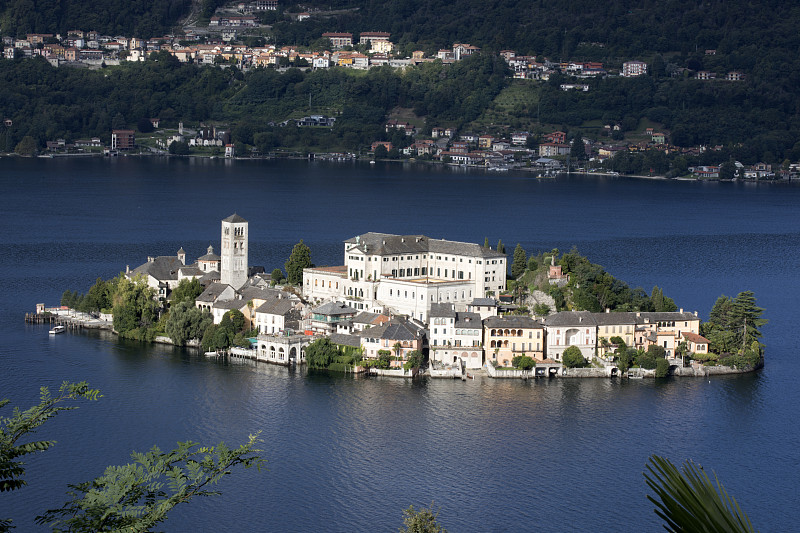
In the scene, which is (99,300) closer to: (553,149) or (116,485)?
(116,485)

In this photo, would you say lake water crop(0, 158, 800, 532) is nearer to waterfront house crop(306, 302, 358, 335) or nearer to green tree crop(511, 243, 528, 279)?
waterfront house crop(306, 302, 358, 335)

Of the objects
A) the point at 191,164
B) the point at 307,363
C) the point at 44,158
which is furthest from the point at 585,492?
the point at 44,158

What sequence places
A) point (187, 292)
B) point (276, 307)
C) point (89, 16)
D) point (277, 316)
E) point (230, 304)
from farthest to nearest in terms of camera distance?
point (89, 16) < point (187, 292) < point (230, 304) < point (276, 307) < point (277, 316)

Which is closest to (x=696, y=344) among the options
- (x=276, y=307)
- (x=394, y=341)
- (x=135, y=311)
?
(x=394, y=341)

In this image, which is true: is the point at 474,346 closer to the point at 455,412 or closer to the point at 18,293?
the point at 455,412

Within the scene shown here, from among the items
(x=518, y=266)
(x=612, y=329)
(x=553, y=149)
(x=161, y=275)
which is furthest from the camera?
(x=553, y=149)

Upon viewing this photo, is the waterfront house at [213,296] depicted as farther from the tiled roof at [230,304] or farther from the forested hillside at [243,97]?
the forested hillside at [243,97]
